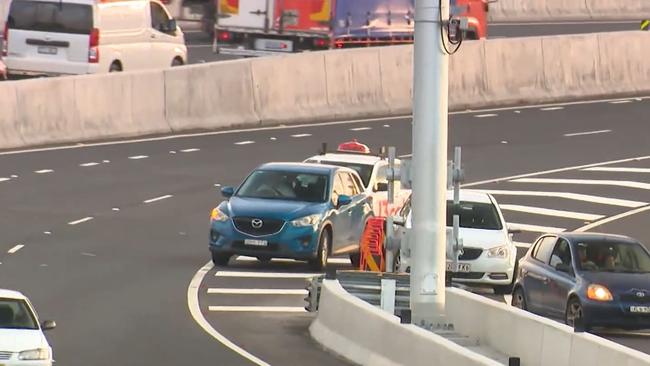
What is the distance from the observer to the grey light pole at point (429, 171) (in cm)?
2155

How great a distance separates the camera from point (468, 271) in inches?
1115

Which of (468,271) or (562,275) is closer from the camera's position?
(562,275)

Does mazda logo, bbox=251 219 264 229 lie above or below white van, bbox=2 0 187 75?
below

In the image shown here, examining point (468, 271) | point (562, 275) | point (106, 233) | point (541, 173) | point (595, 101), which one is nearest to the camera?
point (562, 275)

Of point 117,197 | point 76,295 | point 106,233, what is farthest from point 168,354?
point 117,197

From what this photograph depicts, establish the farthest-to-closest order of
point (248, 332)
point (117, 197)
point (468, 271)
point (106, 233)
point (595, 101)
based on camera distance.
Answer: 1. point (595, 101)
2. point (117, 197)
3. point (106, 233)
4. point (468, 271)
5. point (248, 332)

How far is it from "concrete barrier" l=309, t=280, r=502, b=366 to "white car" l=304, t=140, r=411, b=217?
8.55 m

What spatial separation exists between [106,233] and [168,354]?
10539mm

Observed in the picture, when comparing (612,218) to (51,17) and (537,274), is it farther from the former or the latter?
(51,17)

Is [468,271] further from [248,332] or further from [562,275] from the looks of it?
[248,332]

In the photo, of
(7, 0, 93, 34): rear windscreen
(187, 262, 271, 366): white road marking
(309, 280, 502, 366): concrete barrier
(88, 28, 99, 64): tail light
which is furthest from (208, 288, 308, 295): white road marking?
(7, 0, 93, 34): rear windscreen

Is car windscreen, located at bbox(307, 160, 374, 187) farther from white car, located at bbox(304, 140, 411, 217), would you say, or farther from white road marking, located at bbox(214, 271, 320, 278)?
white road marking, located at bbox(214, 271, 320, 278)

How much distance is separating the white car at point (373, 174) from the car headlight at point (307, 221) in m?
2.58

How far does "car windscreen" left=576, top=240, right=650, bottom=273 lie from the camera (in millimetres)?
24953
